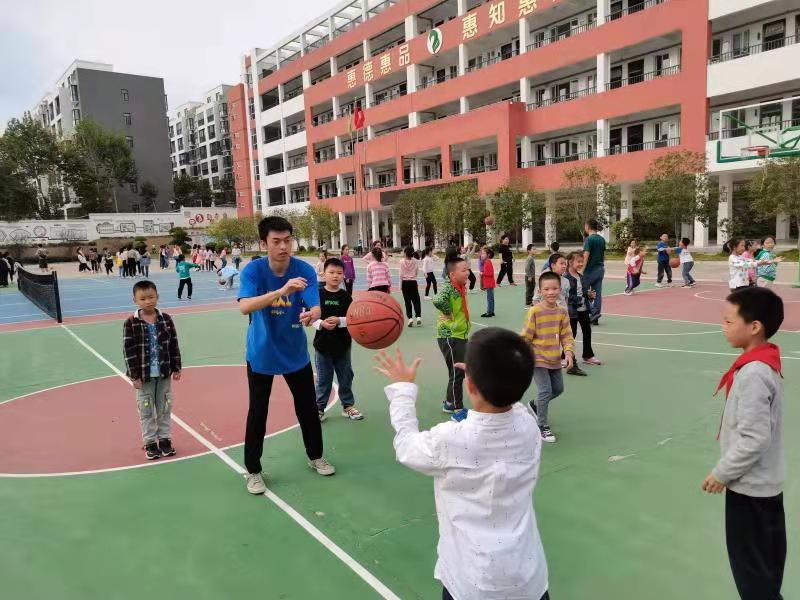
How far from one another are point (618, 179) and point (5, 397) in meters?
32.3

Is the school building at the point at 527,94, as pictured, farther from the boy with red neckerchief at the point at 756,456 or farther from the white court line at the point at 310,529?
the white court line at the point at 310,529

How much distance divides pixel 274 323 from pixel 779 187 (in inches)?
1039

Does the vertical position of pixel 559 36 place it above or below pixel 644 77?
above

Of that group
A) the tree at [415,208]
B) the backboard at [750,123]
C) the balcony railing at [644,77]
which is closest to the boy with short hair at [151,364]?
the backboard at [750,123]

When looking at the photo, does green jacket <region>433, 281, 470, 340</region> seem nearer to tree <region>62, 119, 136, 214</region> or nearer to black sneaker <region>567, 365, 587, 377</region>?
black sneaker <region>567, 365, 587, 377</region>

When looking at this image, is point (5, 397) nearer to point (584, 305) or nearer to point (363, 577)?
point (363, 577)

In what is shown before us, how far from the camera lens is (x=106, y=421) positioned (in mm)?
6613

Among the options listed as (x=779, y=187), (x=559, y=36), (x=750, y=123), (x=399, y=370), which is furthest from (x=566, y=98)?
(x=399, y=370)

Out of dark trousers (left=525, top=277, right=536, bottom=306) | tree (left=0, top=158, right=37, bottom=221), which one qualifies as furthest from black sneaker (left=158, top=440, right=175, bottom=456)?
tree (left=0, top=158, right=37, bottom=221)

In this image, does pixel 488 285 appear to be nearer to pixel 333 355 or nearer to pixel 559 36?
pixel 333 355

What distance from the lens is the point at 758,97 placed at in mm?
30328

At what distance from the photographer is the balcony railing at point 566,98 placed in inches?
1445

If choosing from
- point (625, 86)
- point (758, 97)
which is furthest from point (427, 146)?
point (758, 97)

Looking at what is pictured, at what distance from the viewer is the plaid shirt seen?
5.20 metres
